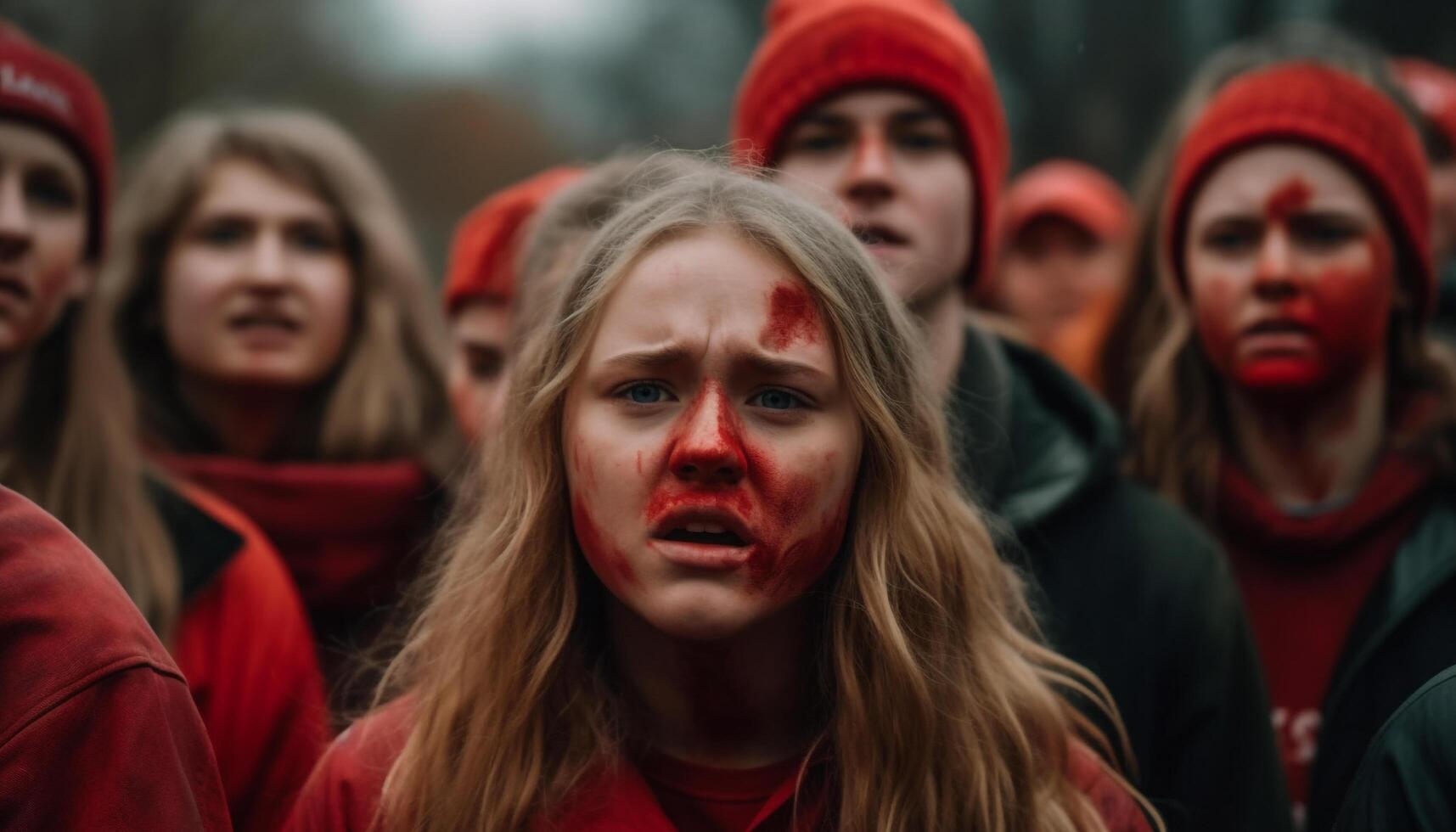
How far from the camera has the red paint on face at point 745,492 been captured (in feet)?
7.64

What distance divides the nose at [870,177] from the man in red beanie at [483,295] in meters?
1.22

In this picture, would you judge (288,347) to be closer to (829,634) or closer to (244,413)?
(244,413)

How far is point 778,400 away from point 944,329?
3.74 feet

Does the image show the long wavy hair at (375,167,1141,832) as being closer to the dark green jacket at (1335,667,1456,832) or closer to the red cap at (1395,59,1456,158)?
the dark green jacket at (1335,667,1456,832)

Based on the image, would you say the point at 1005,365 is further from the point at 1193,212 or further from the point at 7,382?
the point at 7,382

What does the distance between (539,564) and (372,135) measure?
47.2 ft

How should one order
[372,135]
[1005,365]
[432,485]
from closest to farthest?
[1005,365] < [432,485] < [372,135]

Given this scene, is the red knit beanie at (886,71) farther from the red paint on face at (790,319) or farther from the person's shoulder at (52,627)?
the person's shoulder at (52,627)

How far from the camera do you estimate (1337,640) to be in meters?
3.60

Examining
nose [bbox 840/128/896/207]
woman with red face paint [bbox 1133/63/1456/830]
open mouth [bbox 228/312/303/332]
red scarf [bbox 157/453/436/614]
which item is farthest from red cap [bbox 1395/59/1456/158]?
open mouth [bbox 228/312/303/332]

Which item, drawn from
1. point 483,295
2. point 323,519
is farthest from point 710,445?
point 483,295

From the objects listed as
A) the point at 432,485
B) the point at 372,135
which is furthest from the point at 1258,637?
the point at 372,135

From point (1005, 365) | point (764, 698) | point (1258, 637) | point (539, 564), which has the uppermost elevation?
point (1005, 365)

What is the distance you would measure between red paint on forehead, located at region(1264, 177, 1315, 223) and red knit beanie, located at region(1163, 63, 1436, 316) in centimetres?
14
